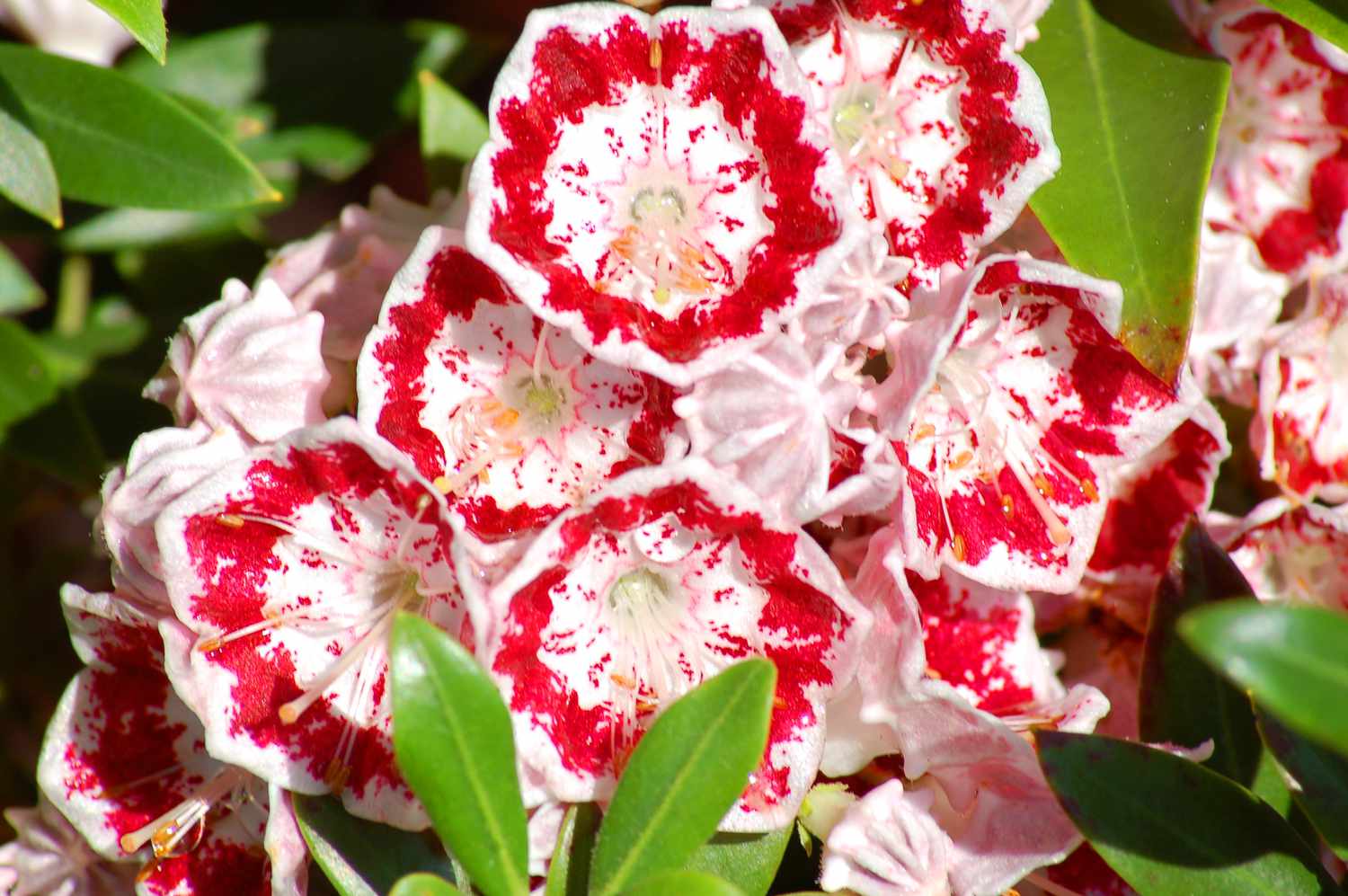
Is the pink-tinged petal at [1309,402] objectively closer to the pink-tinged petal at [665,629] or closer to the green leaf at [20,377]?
the pink-tinged petal at [665,629]

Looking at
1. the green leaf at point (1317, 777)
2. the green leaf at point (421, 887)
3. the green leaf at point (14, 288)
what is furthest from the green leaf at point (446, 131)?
the green leaf at point (1317, 777)

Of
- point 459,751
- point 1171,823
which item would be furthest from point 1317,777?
point 459,751

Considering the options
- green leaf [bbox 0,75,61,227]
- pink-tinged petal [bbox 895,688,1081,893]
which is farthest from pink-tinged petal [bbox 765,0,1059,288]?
green leaf [bbox 0,75,61,227]

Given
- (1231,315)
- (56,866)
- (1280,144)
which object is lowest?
(56,866)

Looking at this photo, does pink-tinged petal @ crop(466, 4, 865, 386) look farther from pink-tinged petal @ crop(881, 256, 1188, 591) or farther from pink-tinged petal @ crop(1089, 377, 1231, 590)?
pink-tinged petal @ crop(1089, 377, 1231, 590)

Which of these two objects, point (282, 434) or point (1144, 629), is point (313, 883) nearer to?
point (282, 434)

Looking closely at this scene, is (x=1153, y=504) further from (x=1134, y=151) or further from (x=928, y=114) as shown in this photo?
(x=928, y=114)
